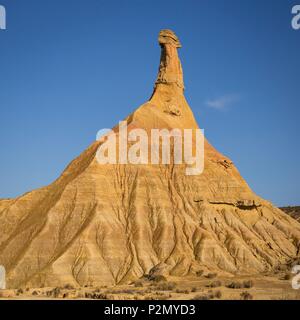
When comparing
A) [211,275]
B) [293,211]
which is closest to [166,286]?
[211,275]

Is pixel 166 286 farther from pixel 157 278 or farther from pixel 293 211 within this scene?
pixel 293 211

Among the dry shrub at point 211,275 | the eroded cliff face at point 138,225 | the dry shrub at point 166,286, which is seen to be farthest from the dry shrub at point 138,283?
the dry shrub at point 211,275

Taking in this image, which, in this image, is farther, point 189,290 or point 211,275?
point 211,275

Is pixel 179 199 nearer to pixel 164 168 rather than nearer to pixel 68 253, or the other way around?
pixel 164 168

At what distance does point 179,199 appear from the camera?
230 ft

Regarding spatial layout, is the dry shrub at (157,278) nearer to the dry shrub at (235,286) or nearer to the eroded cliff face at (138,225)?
the eroded cliff face at (138,225)

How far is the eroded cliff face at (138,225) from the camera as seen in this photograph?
59531 mm

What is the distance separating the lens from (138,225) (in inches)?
2547

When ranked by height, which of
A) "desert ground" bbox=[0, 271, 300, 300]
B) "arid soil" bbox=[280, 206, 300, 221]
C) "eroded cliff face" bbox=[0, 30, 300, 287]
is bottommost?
"desert ground" bbox=[0, 271, 300, 300]

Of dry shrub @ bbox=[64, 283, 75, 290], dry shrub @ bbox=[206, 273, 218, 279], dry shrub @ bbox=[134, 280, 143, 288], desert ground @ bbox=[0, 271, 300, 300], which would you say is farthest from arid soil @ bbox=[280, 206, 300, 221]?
dry shrub @ bbox=[64, 283, 75, 290]

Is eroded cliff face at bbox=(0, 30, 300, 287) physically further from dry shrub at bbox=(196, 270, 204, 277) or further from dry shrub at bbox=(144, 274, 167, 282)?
dry shrub at bbox=(144, 274, 167, 282)

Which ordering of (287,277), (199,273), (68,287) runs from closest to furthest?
(287,277) → (68,287) → (199,273)

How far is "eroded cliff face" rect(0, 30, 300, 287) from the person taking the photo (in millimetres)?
59531

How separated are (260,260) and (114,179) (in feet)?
66.6
